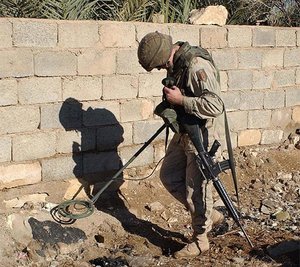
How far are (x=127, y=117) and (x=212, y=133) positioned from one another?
139cm

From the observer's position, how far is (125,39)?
5.34m

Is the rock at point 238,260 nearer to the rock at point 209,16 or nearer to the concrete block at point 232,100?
the concrete block at point 232,100

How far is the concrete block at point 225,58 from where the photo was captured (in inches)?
240

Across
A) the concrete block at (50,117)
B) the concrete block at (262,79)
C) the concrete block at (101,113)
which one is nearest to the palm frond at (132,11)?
the concrete block at (101,113)

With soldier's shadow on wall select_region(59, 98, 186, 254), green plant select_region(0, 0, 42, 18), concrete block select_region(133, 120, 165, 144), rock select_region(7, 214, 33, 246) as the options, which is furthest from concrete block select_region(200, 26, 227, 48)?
rock select_region(7, 214, 33, 246)

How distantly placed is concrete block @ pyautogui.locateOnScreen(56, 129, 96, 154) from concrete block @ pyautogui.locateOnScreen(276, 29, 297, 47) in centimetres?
275

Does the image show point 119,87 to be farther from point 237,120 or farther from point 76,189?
point 237,120

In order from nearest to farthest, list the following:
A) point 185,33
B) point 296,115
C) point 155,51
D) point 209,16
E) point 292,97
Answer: point 155,51 < point 185,33 < point 209,16 < point 292,97 < point 296,115

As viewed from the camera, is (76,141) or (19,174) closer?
(19,174)

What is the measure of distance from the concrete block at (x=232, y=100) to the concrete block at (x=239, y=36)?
1.77 feet

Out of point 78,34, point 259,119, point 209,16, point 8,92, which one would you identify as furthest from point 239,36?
point 8,92

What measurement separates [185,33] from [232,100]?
103 cm

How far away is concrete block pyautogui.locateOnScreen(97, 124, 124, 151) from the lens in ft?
17.4

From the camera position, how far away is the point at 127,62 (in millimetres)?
5387
